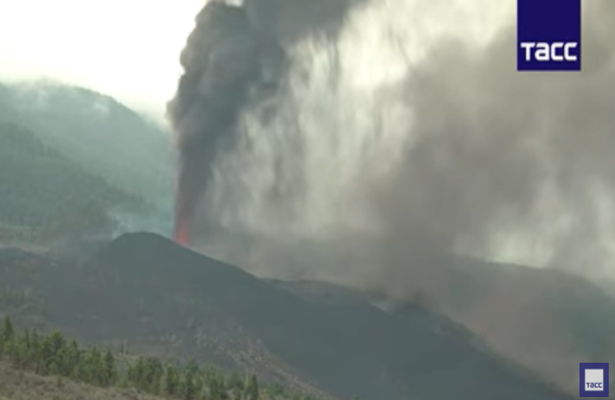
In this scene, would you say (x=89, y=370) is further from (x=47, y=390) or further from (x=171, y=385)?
(x=47, y=390)

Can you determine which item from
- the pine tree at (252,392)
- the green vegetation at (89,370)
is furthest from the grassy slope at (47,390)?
the pine tree at (252,392)

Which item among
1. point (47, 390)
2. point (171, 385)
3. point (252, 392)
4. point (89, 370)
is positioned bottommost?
point (252, 392)

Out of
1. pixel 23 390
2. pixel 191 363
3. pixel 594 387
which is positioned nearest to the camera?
pixel 23 390

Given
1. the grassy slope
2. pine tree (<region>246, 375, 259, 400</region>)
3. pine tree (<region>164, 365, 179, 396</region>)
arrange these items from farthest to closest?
pine tree (<region>246, 375, 259, 400</region>) < pine tree (<region>164, 365, 179, 396</region>) < the grassy slope

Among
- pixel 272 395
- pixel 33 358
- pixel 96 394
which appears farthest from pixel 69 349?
pixel 272 395

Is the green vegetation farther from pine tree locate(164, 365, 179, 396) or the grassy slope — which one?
the grassy slope

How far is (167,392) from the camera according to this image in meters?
140

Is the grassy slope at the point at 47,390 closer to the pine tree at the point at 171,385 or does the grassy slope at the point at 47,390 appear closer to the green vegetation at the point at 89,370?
the green vegetation at the point at 89,370

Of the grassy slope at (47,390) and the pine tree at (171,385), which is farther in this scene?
the pine tree at (171,385)

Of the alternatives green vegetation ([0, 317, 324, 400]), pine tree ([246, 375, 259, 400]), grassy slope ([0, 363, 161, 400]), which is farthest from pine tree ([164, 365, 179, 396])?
pine tree ([246, 375, 259, 400])

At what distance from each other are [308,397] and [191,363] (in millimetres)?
25923

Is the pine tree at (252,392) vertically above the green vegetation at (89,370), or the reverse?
the green vegetation at (89,370)

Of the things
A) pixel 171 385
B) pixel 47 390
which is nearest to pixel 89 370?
pixel 171 385

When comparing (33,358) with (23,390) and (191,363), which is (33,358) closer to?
(23,390)
